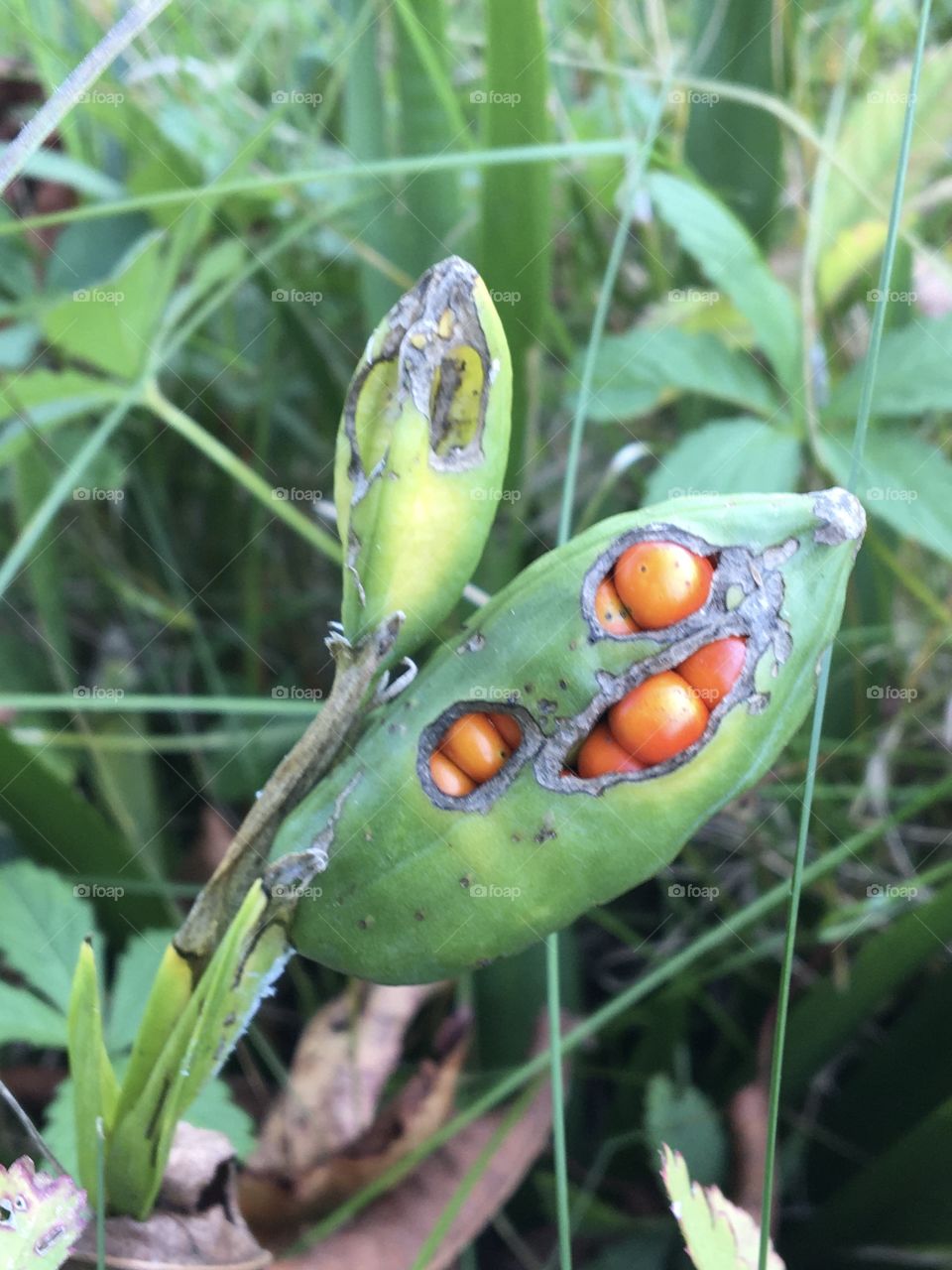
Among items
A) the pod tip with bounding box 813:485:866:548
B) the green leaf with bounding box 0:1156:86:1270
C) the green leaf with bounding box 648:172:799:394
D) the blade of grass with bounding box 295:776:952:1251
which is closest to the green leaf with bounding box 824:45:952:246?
the green leaf with bounding box 648:172:799:394

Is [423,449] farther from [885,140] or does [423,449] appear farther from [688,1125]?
[885,140]

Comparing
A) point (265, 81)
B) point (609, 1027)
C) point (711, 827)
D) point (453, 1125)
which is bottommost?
point (453, 1125)

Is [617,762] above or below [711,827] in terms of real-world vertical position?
below

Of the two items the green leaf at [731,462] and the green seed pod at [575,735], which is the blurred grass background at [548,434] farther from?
the green seed pod at [575,735]

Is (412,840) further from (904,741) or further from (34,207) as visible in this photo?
(34,207)

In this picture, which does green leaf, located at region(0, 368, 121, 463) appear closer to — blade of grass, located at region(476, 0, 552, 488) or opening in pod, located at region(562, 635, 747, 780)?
blade of grass, located at region(476, 0, 552, 488)

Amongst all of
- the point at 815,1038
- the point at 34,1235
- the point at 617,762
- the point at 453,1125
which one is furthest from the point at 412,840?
the point at 815,1038
